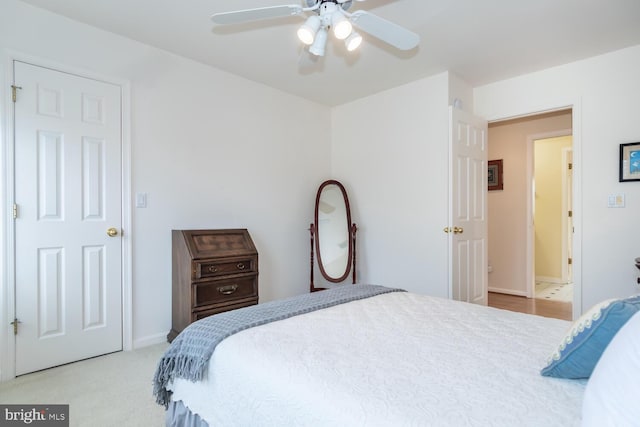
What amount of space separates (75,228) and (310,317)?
1.95m

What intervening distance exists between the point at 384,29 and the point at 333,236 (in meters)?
2.44

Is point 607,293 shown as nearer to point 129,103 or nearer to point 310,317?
point 310,317

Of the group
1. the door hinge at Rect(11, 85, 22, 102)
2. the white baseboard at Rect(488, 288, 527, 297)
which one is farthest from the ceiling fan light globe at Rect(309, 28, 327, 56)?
the white baseboard at Rect(488, 288, 527, 297)

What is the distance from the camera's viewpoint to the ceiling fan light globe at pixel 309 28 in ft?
5.73

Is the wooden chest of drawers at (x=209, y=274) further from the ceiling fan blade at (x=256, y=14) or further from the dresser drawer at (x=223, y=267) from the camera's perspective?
the ceiling fan blade at (x=256, y=14)

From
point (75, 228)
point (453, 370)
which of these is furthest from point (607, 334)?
point (75, 228)

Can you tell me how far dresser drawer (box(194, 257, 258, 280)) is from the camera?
2627mm

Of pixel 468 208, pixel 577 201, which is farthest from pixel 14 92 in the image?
pixel 577 201

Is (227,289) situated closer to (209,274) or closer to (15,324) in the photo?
(209,274)

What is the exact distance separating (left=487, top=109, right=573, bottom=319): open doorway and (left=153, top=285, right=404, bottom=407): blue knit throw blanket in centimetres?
370

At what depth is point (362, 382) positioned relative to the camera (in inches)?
37.6

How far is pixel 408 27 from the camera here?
2496 mm

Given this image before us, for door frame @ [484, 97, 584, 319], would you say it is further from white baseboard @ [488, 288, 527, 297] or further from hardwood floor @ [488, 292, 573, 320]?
white baseboard @ [488, 288, 527, 297]

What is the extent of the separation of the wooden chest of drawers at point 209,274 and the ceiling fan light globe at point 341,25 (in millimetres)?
1824
